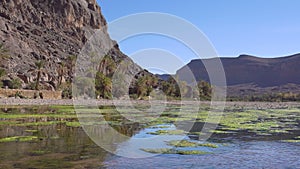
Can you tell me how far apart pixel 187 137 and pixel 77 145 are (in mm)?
7694

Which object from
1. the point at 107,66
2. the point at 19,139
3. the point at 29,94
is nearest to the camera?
the point at 19,139

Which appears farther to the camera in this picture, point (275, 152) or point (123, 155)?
point (275, 152)

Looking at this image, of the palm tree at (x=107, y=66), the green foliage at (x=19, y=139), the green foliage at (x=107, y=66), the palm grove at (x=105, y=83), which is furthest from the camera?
the palm tree at (x=107, y=66)

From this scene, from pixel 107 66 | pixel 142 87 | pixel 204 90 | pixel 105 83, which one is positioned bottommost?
pixel 105 83

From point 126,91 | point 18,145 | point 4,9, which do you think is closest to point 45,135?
point 18,145

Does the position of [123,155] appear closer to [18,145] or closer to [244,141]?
[18,145]

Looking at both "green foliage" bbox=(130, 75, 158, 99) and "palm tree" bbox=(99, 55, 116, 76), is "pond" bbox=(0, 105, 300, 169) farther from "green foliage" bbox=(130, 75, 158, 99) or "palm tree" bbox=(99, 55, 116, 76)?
"palm tree" bbox=(99, 55, 116, 76)

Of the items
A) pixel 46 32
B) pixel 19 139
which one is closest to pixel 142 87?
pixel 46 32

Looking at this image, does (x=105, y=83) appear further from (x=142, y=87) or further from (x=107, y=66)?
(x=142, y=87)

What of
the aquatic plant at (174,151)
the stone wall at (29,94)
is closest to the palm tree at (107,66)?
the stone wall at (29,94)

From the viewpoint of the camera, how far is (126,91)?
327ft

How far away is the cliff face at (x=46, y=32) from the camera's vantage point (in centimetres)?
10094

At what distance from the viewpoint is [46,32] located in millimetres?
137250

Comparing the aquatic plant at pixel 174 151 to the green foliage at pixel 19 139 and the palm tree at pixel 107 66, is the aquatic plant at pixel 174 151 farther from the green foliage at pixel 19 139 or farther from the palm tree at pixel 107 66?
the palm tree at pixel 107 66
